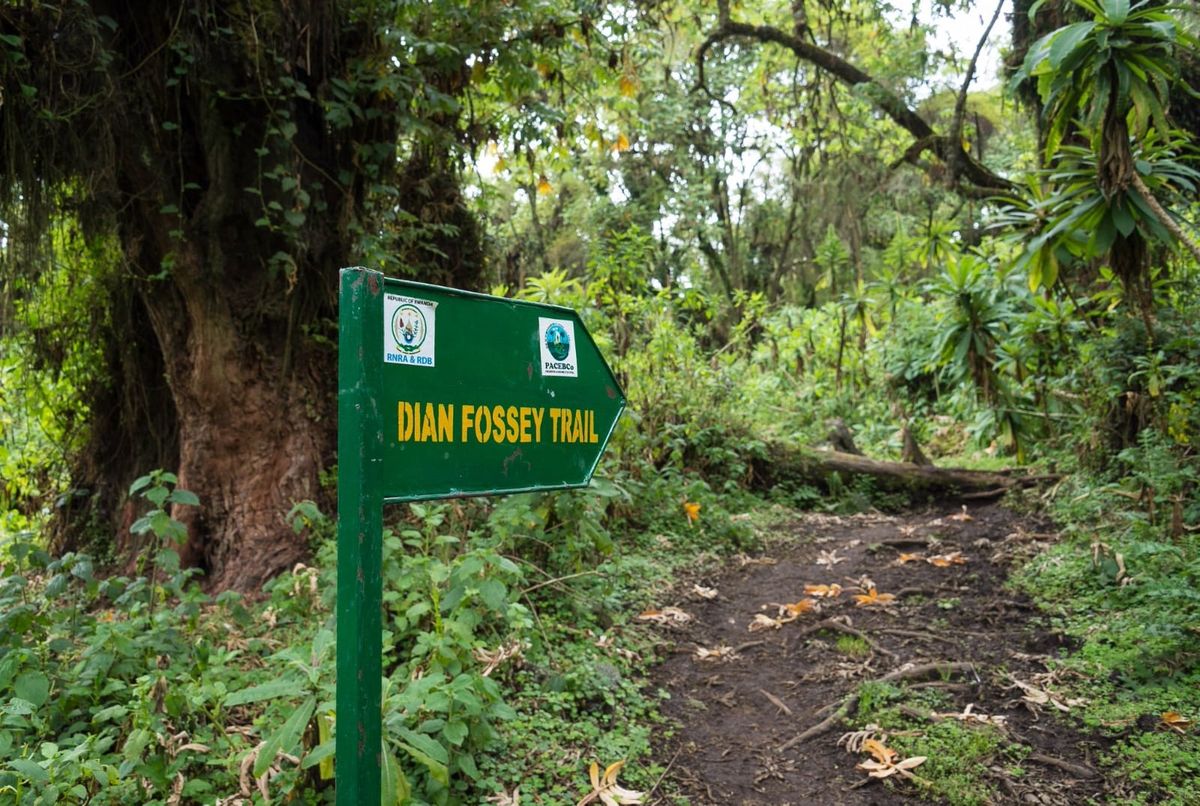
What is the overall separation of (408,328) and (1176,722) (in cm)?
312

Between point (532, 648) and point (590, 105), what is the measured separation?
4.93 m

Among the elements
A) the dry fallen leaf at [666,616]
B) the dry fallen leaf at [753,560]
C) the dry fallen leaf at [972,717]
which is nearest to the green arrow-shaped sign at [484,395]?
the dry fallen leaf at [972,717]

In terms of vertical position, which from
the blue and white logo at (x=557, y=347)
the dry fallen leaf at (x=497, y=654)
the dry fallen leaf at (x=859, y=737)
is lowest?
the dry fallen leaf at (x=859, y=737)

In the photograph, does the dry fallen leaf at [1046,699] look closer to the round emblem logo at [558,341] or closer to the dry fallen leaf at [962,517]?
the round emblem logo at [558,341]

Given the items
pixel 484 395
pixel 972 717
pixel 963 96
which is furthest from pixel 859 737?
pixel 963 96

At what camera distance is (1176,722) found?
2.88m

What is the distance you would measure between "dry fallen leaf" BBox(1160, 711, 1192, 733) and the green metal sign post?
8.22ft

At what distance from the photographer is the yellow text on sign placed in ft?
5.06

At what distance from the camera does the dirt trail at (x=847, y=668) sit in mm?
2812

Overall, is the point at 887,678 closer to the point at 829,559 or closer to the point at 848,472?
the point at 829,559

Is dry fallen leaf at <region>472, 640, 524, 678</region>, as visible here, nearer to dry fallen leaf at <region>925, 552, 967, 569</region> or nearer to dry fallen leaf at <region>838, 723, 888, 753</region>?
dry fallen leaf at <region>838, 723, 888, 753</region>

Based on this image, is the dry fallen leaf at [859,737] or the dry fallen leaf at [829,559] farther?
the dry fallen leaf at [829,559]

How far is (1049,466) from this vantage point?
23.8 ft

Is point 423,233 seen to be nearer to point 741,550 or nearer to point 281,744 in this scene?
point 741,550
